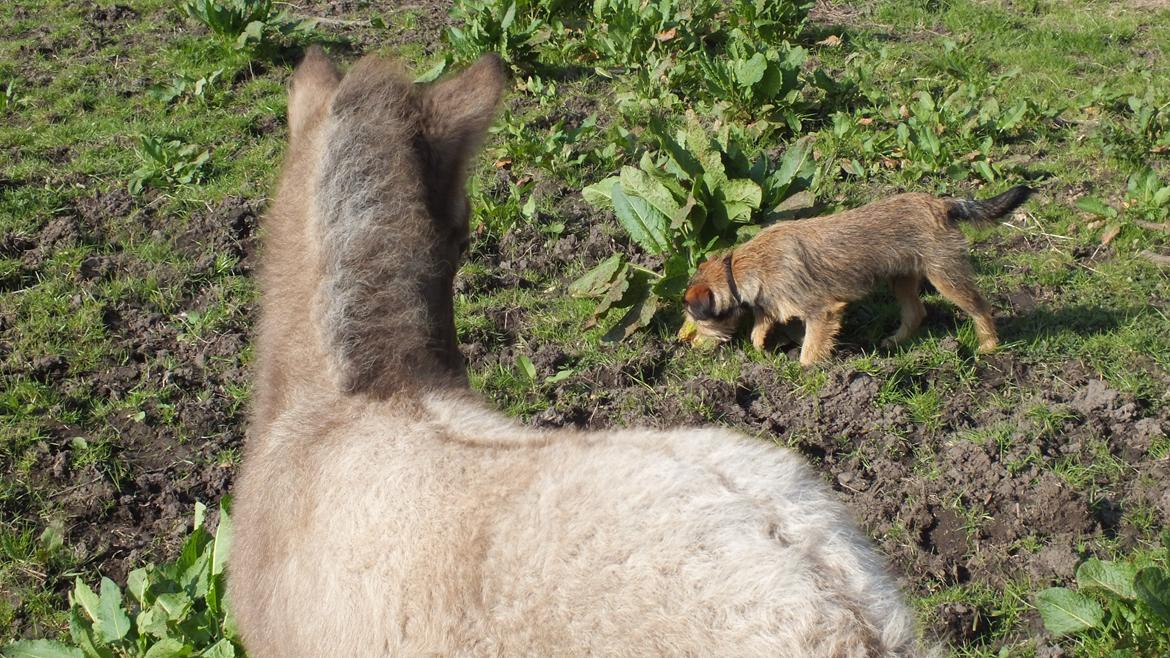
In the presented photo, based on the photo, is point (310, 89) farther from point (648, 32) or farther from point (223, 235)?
point (648, 32)

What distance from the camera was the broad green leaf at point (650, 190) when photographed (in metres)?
5.80

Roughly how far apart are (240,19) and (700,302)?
16.8 ft

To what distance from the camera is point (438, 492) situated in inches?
104

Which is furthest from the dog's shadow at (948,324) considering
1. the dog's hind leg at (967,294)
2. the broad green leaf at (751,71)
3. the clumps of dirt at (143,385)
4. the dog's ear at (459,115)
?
the clumps of dirt at (143,385)

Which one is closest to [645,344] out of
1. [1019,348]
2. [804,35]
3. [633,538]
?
[1019,348]

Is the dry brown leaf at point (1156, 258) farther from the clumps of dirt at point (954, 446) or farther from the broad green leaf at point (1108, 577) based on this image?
the broad green leaf at point (1108, 577)

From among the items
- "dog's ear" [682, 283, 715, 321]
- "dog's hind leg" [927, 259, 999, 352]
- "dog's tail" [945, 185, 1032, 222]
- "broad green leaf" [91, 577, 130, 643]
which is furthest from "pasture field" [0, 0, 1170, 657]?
"dog's tail" [945, 185, 1032, 222]

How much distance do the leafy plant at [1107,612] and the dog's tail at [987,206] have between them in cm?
212

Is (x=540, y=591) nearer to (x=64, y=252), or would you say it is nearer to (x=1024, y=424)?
(x=1024, y=424)

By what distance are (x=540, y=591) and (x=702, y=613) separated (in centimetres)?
37

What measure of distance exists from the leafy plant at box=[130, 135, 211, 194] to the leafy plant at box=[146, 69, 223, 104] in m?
0.85

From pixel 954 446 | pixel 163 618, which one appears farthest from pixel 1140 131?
pixel 163 618

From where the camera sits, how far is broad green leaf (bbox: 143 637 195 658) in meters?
3.70

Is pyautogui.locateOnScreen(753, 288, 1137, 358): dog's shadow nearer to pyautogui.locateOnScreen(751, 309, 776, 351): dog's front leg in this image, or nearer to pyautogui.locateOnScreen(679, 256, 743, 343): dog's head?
pyautogui.locateOnScreen(751, 309, 776, 351): dog's front leg
